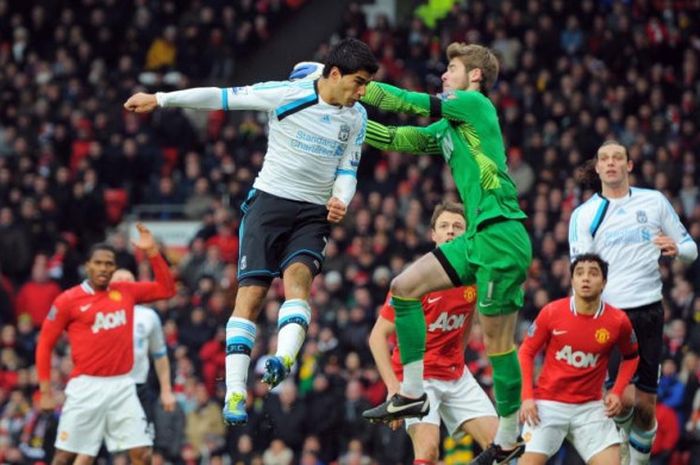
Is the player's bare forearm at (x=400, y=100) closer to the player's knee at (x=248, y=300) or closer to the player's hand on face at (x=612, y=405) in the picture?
the player's knee at (x=248, y=300)

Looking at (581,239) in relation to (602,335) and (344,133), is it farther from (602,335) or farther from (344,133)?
(344,133)

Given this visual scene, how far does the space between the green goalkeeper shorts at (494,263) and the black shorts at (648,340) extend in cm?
232

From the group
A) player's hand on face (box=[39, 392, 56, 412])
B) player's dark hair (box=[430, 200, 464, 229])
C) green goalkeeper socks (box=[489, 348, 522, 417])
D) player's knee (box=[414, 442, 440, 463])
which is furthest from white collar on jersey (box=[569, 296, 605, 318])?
player's hand on face (box=[39, 392, 56, 412])

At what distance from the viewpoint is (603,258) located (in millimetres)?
13781

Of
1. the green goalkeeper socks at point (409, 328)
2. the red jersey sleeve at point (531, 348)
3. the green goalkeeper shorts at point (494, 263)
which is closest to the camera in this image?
the green goalkeeper shorts at point (494, 263)

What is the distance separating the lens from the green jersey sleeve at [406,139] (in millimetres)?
12383

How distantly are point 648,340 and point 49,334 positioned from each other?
5655mm

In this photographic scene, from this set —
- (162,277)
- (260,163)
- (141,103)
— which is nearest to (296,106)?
(141,103)

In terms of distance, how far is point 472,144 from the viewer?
11.8m

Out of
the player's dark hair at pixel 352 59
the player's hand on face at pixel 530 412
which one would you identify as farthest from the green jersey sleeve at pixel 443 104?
the player's hand on face at pixel 530 412

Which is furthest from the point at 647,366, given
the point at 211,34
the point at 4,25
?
the point at 4,25

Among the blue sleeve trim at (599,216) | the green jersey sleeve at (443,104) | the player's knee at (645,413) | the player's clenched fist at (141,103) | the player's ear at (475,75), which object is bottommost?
the player's knee at (645,413)

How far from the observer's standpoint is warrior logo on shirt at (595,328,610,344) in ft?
44.7

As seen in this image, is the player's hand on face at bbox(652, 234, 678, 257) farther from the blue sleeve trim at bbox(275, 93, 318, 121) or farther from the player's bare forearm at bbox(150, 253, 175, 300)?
the player's bare forearm at bbox(150, 253, 175, 300)
